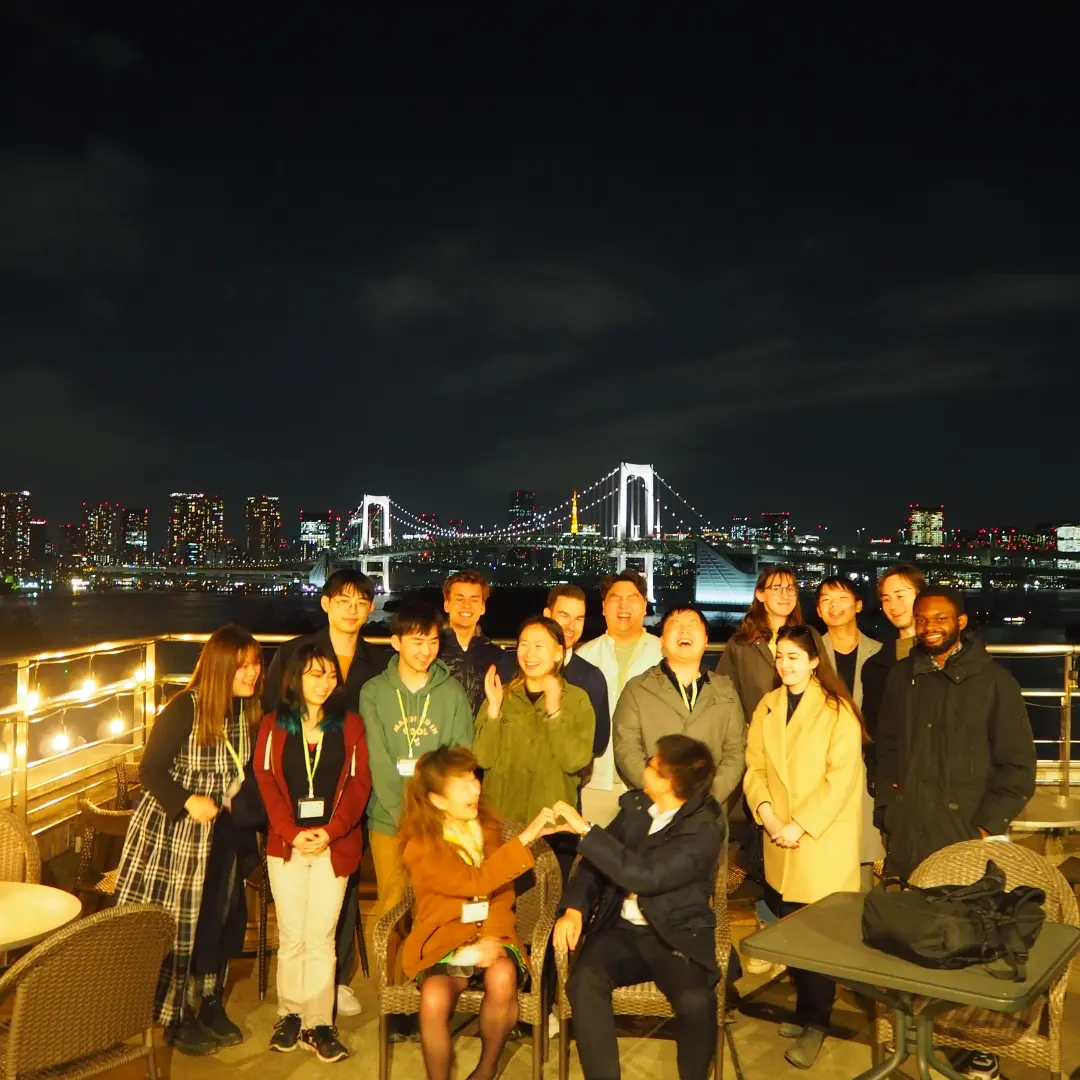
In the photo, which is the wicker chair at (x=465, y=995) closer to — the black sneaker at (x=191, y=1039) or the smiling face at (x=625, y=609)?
the black sneaker at (x=191, y=1039)

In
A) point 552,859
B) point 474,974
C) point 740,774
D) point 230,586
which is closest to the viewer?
point 474,974

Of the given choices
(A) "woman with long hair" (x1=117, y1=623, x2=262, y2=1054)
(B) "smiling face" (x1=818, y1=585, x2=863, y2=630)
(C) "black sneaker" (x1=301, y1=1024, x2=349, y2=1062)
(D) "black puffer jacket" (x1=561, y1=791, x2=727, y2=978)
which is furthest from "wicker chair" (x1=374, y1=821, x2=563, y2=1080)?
(B) "smiling face" (x1=818, y1=585, x2=863, y2=630)

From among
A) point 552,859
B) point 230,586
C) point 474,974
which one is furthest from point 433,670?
point 230,586

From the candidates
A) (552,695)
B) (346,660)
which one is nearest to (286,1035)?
(346,660)

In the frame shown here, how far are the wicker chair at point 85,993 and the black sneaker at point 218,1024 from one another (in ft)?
2.21

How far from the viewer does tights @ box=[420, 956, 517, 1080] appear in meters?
2.41

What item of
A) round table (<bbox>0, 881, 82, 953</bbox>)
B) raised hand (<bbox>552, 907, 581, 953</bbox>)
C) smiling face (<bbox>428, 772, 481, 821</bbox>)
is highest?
smiling face (<bbox>428, 772, 481, 821</bbox>)

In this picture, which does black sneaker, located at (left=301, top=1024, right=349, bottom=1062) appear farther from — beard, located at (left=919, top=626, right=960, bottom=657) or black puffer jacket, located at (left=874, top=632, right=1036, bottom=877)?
beard, located at (left=919, top=626, right=960, bottom=657)

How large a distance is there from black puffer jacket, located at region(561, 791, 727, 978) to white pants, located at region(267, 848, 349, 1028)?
2.45ft

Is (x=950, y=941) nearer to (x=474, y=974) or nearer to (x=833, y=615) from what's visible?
(x=474, y=974)

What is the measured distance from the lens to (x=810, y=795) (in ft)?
9.45

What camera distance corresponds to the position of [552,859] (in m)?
2.76

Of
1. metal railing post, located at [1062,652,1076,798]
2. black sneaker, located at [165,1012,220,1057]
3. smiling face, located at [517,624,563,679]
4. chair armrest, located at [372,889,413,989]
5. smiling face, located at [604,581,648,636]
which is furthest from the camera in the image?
metal railing post, located at [1062,652,1076,798]

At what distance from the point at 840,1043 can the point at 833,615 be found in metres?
1.42
